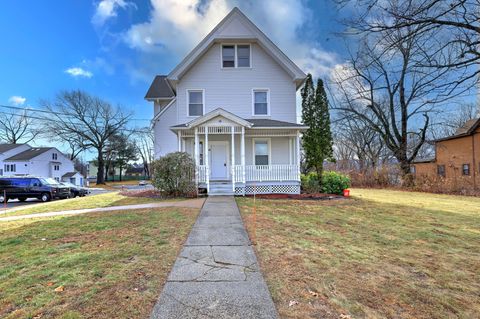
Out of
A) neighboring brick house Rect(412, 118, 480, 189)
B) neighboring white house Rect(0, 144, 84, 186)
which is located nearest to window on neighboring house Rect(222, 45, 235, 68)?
neighboring brick house Rect(412, 118, 480, 189)

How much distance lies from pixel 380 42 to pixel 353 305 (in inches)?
188

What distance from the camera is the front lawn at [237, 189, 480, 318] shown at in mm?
3150

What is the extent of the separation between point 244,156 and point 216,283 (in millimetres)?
10657

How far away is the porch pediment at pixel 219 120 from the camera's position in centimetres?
1309

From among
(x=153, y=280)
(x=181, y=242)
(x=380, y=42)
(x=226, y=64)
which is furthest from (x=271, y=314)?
(x=226, y=64)

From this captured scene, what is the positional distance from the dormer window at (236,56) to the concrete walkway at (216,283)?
472 inches

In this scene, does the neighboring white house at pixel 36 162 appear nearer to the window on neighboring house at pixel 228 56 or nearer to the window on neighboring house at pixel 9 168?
the window on neighboring house at pixel 9 168

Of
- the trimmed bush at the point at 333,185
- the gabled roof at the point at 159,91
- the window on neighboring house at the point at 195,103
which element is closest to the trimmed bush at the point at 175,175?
the window on neighboring house at the point at 195,103

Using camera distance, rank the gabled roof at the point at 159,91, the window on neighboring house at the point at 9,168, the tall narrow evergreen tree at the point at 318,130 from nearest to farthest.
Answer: the tall narrow evergreen tree at the point at 318,130 → the gabled roof at the point at 159,91 → the window on neighboring house at the point at 9,168

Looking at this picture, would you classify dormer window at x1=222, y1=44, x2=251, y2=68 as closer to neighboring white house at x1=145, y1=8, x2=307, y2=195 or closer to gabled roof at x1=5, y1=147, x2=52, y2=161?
neighboring white house at x1=145, y1=8, x2=307, y2=195

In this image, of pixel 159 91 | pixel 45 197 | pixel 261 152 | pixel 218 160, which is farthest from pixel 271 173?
pixel 45 197

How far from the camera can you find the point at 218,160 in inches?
603

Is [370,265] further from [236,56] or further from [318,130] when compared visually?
[236,56]

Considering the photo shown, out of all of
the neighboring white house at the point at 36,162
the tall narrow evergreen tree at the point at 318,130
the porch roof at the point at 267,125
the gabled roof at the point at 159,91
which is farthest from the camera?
the neighboring white house at the point at 36,162
